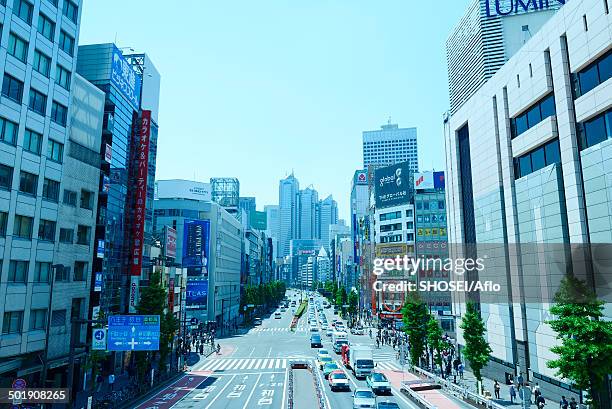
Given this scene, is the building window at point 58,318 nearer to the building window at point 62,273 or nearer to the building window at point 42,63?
the building window at point 62,273

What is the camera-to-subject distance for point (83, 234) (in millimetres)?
39062

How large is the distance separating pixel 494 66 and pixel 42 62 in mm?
105668

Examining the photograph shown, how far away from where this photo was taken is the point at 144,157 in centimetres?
4806

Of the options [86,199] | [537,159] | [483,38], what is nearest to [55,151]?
[86,199]

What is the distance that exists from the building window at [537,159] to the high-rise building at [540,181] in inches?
3.6

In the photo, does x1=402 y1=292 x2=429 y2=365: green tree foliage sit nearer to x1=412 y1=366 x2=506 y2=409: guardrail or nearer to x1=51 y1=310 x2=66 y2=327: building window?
x1=412 y1=366 x2=506 y2=409: guardrail

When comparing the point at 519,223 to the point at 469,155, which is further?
the point at 469,155

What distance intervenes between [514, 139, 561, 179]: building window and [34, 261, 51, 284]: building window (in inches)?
1507

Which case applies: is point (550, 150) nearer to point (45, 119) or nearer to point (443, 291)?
point (45, 119)

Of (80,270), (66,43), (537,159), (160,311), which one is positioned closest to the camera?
(537,159)

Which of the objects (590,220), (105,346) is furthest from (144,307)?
(590,220)

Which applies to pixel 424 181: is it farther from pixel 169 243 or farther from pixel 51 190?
pixel 51 190

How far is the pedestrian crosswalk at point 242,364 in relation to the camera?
47.7m

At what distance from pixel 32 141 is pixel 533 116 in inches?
1503
